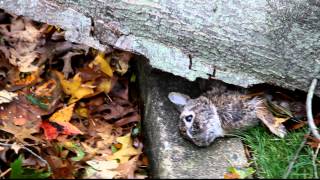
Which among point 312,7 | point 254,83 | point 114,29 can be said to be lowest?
point 254,83

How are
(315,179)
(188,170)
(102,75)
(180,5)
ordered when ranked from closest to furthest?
(315,179) < (188,170) < (180,5) < (102,75)

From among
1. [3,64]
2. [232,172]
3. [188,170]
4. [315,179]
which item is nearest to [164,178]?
[188,170]

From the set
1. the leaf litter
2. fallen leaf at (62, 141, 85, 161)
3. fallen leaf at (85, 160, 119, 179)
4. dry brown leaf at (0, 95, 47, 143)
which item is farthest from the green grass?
dry brown leaf at (0, 95, 47, 143)

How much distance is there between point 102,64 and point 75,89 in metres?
0.36

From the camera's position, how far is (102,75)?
15.5ft

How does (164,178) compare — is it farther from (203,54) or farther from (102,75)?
(102,75)

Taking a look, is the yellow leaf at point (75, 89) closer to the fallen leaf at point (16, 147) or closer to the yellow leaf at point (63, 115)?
the yellow leaf at point (63, 115)

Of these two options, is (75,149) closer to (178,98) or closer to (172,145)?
(172,145)

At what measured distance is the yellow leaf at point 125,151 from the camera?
12.9 ft

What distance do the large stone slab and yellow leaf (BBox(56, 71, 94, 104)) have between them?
1.62 ft

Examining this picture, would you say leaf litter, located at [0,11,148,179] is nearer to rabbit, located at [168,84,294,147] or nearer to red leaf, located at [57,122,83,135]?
red leaf, located at [57,122,83,135]

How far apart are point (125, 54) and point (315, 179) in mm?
2090

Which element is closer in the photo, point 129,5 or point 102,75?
point 129,5

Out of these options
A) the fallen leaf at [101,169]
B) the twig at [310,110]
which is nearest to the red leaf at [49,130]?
the fallen leaf at [101,169]
